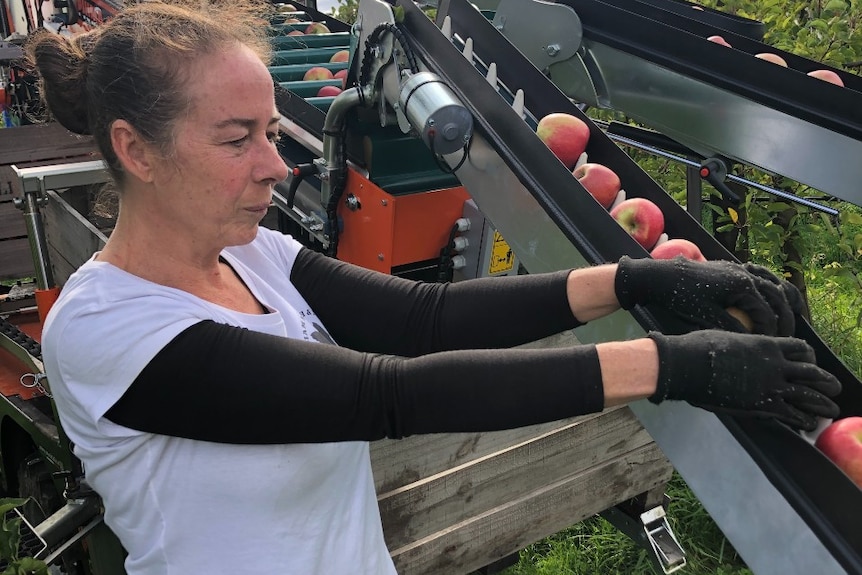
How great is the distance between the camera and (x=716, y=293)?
1.20 metres

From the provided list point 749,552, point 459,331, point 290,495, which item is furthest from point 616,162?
point 290,495

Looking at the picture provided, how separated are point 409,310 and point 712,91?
100 cm

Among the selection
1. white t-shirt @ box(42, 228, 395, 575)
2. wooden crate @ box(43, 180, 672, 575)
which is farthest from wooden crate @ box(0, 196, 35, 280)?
white t-shirt @ box(42, 228, 395, 575)

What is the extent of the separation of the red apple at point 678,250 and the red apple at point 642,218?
48 mm

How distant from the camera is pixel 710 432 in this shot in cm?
120

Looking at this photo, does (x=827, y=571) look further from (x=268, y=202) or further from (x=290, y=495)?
(x=268, y=202)

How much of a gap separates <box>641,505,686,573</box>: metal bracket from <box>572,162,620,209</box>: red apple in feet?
4.77

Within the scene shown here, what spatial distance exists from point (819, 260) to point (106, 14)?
4472 millimetres

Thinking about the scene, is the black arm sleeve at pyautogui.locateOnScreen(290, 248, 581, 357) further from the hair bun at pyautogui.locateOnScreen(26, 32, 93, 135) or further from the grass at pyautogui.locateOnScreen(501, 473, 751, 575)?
the grass at pyautogui.locateOnScreen(501, 473, 751, 575)

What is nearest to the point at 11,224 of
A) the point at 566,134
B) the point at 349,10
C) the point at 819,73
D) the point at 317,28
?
the point at 317,28

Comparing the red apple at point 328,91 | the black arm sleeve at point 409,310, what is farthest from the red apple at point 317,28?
the black arm sleeve at point 409,310

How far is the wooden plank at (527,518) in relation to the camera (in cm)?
204

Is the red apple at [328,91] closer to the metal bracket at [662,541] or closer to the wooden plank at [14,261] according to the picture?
the wooden plank at [14,261]

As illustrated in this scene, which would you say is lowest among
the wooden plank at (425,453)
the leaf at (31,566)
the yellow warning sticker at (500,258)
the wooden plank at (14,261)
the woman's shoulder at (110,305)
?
the wooden plank at (14,261)
